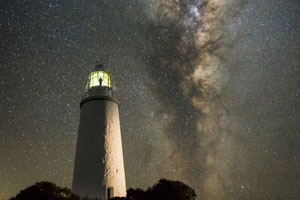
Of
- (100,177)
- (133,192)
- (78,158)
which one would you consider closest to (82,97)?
(78,158)

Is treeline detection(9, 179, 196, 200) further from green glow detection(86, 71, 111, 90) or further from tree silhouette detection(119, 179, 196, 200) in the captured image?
green glow detection(86, 71, 111, 90)

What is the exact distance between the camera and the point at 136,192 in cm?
1841

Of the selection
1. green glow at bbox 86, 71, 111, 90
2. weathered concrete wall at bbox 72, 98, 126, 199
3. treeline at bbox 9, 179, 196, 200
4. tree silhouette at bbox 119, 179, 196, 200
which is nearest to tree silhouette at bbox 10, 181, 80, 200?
treeline at bbox 9, 179, 196, 200

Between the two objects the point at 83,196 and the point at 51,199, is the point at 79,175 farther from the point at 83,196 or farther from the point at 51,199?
the point at 51,199

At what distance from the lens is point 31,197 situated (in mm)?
13398

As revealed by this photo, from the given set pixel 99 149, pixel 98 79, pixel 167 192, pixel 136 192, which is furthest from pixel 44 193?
pixel 98 79

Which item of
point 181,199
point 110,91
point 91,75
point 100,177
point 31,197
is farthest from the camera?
point 91,75

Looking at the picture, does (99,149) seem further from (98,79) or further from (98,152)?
(98,79)

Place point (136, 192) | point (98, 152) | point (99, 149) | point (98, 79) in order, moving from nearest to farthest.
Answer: point (98, 152) < point (99, 149) < point (136, 192) < point (98, 79)

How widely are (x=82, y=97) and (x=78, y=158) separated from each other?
4.33 m

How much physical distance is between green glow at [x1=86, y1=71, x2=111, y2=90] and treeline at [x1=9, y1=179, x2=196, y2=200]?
7.76m

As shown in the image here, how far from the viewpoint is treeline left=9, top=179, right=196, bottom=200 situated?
1362 centimetres

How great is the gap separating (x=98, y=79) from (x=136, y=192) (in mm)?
8529

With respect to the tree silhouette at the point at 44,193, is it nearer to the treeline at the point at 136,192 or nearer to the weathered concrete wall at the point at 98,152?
the treeline at the point at 136,192
